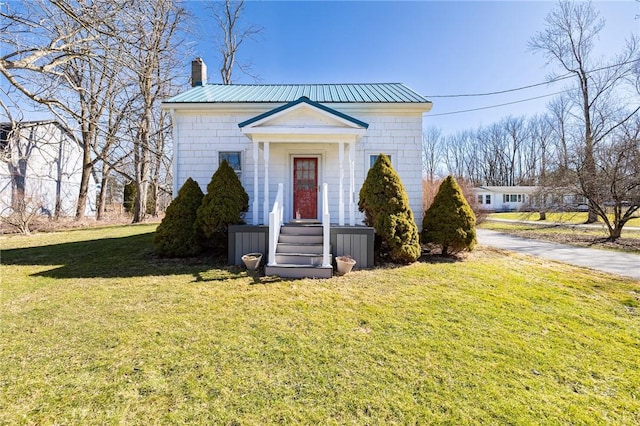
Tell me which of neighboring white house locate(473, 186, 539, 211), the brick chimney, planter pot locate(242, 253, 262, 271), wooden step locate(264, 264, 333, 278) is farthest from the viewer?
neighboring white house locate(473, 186, 539, 211)

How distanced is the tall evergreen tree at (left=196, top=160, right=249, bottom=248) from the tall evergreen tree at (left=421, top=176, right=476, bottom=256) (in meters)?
5.40

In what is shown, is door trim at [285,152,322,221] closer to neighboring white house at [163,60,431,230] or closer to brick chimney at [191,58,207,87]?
neighboring white house at [163,60,431,230]

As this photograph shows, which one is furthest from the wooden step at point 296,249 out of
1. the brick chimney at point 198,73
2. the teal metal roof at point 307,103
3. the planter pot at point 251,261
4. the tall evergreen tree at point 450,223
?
the brick chimney at point 198,73

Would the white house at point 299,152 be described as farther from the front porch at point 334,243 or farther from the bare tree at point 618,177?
the bare tree at point 618,177

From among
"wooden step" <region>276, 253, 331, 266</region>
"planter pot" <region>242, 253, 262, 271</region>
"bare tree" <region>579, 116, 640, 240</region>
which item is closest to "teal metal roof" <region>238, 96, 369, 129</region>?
"planter pot" <region>242, 253, 262, 271</region>

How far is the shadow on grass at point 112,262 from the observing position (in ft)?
20.2

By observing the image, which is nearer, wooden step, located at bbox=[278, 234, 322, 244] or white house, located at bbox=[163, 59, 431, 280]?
Result: wooden step, located at bbox=[278, 234, 322, 244]

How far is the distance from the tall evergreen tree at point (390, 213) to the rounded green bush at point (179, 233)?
4.73 metres

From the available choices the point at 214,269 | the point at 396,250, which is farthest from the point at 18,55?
the point at 396,250

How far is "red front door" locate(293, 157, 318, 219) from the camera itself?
913 cm

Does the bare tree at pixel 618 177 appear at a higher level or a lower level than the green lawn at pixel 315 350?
higher

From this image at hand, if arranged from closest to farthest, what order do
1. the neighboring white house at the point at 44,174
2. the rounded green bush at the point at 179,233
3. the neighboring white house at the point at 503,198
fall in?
the rounded green bush at the point at 179,233 → the neighboring white house at the point at 44,174 → the neighboring white house at the point at 503,198

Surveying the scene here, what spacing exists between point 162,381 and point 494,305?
16.2ft

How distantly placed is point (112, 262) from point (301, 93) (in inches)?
318
